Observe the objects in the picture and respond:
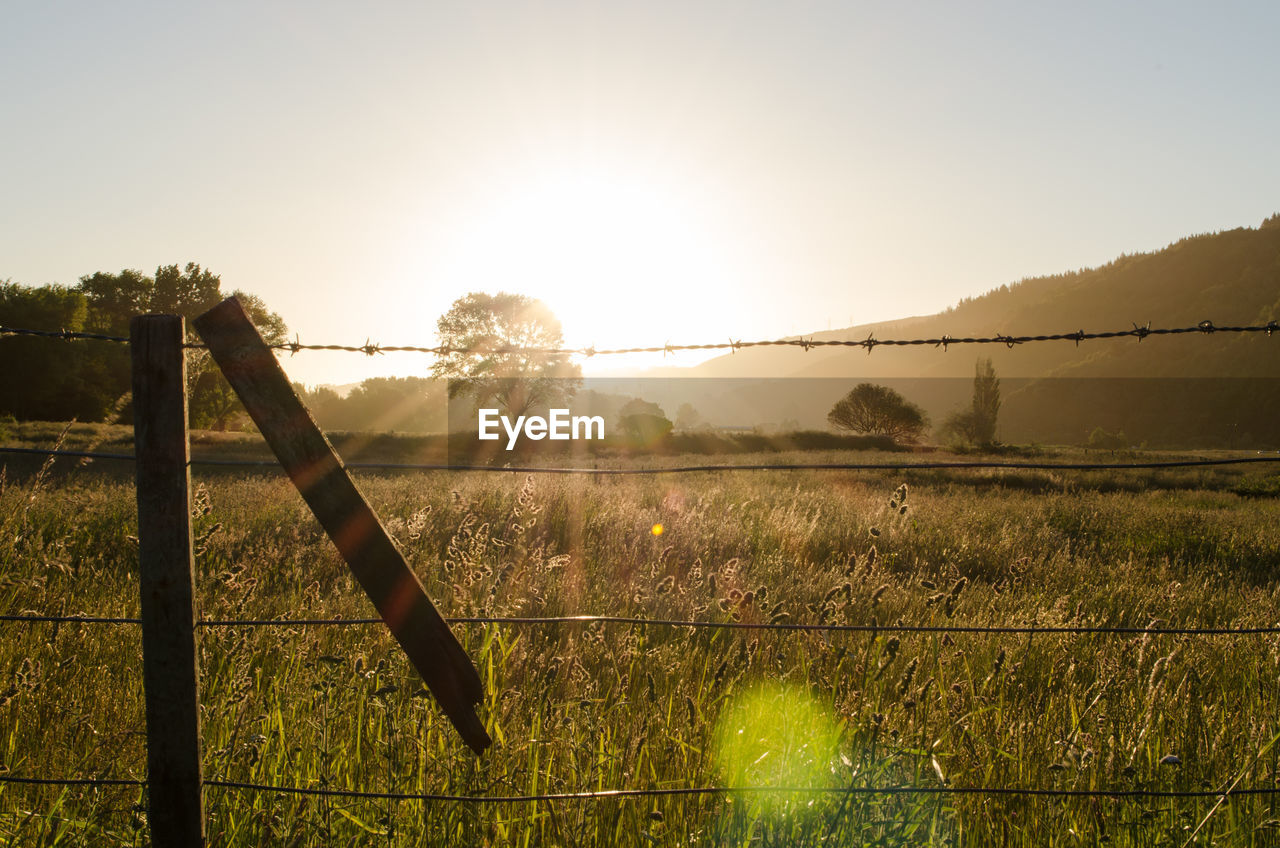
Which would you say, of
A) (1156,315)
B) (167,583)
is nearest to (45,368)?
(167,583)

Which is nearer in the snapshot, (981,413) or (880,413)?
(880,413)

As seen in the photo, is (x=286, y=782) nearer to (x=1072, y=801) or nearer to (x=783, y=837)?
(x=783, y=837)

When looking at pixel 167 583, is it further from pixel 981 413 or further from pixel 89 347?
pixel 981 413

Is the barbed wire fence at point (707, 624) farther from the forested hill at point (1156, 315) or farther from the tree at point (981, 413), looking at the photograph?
the forested hill at point (1156, 315)

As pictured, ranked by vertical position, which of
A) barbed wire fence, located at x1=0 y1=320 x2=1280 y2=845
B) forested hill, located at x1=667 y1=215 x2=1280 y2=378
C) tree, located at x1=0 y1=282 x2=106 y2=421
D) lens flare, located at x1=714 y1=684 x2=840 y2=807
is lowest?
lens flare, located at x1=714 y1=684 x2=840 y2=807

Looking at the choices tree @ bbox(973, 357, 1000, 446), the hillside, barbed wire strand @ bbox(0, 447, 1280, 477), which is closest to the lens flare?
barbed wire strand @ bbox(0, 447, 1280, 477)

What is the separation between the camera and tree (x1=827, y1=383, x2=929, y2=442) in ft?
205

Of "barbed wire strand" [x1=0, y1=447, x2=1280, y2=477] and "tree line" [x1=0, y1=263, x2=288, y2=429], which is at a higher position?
"tree line" [x1=0, y1=263, x2=288, y2=429]

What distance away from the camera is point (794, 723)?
2879mm

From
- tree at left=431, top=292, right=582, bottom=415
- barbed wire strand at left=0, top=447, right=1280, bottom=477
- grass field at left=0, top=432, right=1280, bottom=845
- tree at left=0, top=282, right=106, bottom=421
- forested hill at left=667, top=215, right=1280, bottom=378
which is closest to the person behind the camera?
barbed wire strand at left=0, top=447, right=1280, bottom=477

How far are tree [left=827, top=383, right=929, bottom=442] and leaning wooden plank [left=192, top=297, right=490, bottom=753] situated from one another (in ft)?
205

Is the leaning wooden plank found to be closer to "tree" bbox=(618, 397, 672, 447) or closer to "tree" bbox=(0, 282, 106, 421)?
"tree" bbox=(618, 397, 672, 447)

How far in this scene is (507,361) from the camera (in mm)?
49844

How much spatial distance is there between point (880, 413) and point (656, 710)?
64098 millimetres
